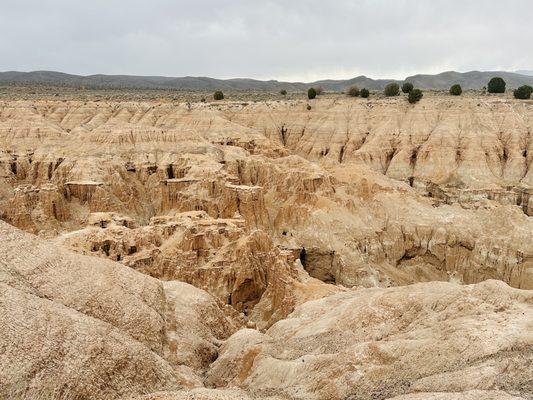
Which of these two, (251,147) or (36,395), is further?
(251,147)

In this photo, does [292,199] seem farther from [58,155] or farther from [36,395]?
[36,395]

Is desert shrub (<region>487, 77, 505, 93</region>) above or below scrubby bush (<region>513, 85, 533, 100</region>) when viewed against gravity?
above

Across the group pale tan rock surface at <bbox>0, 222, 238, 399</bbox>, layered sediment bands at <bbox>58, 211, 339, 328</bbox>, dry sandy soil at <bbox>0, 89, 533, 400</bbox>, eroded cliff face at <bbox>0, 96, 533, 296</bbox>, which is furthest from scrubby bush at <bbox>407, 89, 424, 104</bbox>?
pale tan rock surface at <bbox>0, 222, 238, 399</bbox>

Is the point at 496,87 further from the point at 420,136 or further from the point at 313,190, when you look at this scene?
the point at 313,190

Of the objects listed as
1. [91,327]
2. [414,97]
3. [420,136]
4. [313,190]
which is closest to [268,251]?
[313,190]

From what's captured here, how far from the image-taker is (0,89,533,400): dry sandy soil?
588 inches

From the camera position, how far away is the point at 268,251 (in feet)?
105

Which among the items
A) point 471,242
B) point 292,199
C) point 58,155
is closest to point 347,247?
point 292,199

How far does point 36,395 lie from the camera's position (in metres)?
12.8

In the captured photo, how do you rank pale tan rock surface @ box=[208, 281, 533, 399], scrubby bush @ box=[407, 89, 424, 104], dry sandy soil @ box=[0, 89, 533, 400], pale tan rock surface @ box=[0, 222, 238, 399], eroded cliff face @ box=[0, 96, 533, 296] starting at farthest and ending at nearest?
scrubby bush @ box=[407, 89, 424, 104], eroded cliff face @ box=[0, 96, 533, 296], dry sandy soil @ box=[0, 89, 533, 400], pale tan rock surface @ box=[208, 281, 533, 399], pale tan rock surface @ box=[0, 222, 238, 399]

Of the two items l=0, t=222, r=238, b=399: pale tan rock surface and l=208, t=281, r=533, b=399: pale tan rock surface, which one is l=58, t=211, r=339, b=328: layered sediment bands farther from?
l=208, t=281, r=533, b=399: pale tan rock surface

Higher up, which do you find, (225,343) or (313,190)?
(313,190)

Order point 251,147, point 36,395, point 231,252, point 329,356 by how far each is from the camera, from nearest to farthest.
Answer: point 36,395
point 329,356
point 231,252
point 251,147

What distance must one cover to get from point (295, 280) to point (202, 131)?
38771mm
